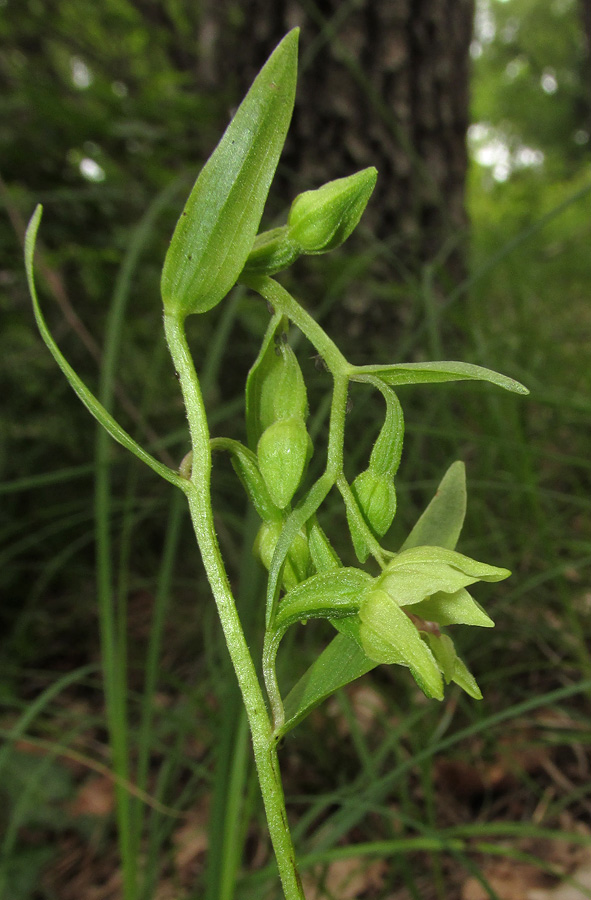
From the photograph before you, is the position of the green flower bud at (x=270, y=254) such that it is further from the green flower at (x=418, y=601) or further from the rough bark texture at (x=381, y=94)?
the rough bark texture at (x=381, y=94)

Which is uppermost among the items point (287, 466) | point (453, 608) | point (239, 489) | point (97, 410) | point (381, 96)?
point (381, 96)

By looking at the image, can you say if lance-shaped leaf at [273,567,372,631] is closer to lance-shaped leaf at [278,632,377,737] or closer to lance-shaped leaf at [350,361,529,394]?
lance-shaped leaf at [278,632,377,737]

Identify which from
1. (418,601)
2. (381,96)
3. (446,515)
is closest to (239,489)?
(446,515)

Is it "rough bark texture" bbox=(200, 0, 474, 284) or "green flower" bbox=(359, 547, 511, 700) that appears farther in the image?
"rough bark texture" bbox=(200, 0, 474, 284)

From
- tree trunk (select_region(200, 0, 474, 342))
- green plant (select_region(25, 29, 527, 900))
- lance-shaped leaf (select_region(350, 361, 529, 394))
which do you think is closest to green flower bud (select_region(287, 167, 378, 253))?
green plant (select_region(25, 29, 527, 900))

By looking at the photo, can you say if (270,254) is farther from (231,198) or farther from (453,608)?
(453,608)

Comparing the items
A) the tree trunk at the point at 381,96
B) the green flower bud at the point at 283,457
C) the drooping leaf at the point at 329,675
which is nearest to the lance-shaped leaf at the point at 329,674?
the drooping leaf at the point at 329,675

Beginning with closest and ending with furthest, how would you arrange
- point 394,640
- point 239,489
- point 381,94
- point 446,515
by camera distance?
1. point 394,640
2. point 446,515
3. point 239,489
4. point 381,94
